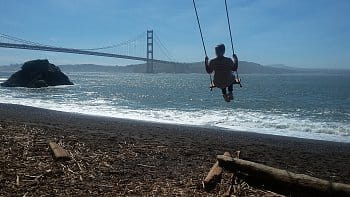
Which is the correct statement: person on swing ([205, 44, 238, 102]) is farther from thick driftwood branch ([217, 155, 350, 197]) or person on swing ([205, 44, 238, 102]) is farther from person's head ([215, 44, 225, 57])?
thick driftwood branch ([217, 155, 350, 197])

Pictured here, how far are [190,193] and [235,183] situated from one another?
0.74m

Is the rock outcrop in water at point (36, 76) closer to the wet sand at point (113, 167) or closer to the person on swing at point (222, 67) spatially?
the wet sand at point (113, 167)

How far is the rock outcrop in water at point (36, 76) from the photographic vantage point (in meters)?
61.7

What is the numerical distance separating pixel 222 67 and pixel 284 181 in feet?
9.75

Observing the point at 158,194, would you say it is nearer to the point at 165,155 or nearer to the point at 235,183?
the point at 235,183

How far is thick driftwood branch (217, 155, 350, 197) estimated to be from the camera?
5.03 m

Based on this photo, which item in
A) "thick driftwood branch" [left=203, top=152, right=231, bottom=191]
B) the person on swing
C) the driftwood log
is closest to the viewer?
"thick driftwood branch" [left=203, top=152, right=231, bottom=191]

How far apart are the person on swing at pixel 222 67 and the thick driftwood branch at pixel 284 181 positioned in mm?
2185

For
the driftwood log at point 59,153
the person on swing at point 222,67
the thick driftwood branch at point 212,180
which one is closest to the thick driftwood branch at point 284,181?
the thick driftwood branch at point 212,180

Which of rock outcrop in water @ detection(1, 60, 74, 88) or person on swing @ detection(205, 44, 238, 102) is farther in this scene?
rock outcrop in water @ detection(1, 60, 74, 88)

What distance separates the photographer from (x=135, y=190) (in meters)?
5.83

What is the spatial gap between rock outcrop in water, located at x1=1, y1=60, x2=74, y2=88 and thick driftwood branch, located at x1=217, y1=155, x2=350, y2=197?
57.8 m

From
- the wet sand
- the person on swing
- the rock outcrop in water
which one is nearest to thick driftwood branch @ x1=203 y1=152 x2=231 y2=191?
the wet sand

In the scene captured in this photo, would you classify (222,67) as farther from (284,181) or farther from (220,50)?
(284,181)
